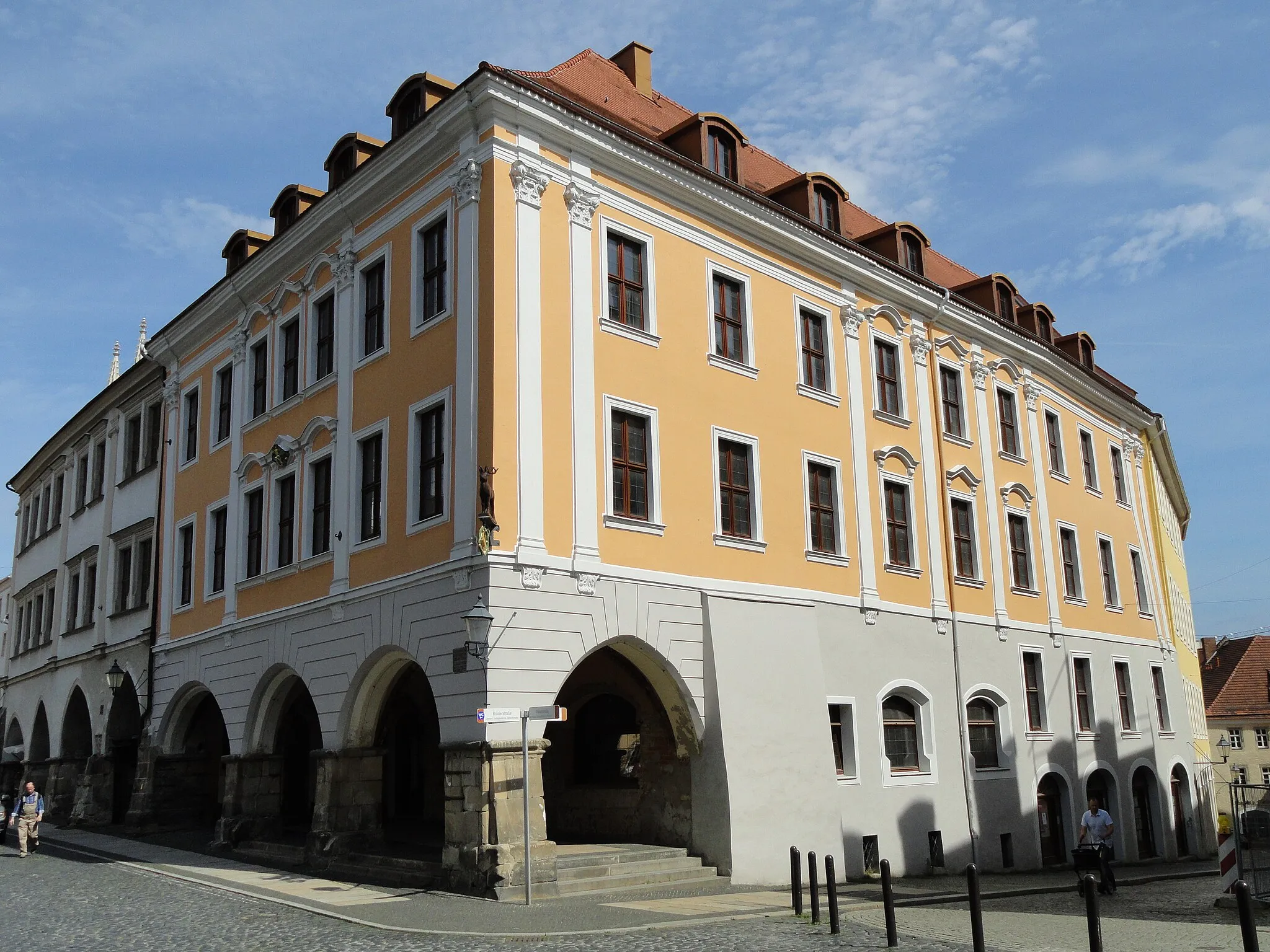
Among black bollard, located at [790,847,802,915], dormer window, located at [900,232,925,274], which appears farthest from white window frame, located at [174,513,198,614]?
dormer window, located at [900,232,925,274]

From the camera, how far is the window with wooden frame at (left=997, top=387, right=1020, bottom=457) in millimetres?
29938

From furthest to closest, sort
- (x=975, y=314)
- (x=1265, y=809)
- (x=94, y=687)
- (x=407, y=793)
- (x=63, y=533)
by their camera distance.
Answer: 1. (x=63, y=533)
2. (x=94, y=687)
3. (x=975, y=314)
4. (x=407, y=793)
5. (x=1265, y=809)

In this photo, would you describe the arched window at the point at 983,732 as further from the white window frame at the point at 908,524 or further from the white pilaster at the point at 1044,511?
the white pilaster at the point at 1044,511

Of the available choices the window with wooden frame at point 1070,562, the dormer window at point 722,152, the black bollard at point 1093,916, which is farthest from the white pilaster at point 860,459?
the black bollard at point 1093,916

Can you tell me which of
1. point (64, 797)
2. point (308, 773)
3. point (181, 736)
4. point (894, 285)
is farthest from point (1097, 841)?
point (64, 797)

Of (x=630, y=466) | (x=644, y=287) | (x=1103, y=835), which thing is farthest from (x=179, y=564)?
(x=1103, y=835)

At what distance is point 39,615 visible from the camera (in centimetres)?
3844

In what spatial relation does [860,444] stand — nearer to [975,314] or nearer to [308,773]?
[975,314]

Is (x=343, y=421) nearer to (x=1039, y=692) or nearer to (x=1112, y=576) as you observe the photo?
(x=1039, y=692)

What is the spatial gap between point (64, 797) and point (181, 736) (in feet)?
27.6

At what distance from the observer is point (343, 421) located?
845 inches

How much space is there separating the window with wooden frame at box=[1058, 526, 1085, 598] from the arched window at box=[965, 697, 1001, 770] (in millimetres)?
5861

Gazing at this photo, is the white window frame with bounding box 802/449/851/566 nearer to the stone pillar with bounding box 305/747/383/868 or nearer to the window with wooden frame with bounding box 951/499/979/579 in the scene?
the window with wooden frame with bounding box 951/499/979/579

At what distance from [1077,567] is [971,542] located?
5643 millimetres
